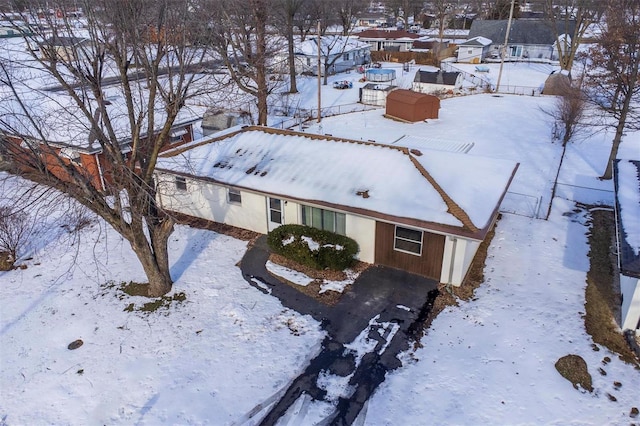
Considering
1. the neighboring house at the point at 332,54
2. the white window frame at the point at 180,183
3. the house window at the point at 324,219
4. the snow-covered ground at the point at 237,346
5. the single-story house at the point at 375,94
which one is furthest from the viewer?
the neighboring house at the point at 332,54

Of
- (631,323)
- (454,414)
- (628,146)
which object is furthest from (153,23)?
(628,146)

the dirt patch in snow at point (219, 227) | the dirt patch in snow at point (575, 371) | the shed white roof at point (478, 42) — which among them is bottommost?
the dirt patch in snow at point (219, 227)

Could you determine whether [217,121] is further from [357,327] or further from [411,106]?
[357,327]

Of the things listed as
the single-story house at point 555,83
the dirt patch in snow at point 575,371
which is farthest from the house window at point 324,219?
the single-story house at point 555,83

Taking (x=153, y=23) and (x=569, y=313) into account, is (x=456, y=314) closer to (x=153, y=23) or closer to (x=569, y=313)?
(x=569, y=313)

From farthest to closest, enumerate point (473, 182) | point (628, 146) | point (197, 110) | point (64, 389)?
1. point (197, 110)
2. point (628, 146)
3. point (473, 182)
4. point (64, 389)

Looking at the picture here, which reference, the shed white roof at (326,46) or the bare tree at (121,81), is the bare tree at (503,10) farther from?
the bare tree at (121,81)

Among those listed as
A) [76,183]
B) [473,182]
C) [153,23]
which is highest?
[153,23]
